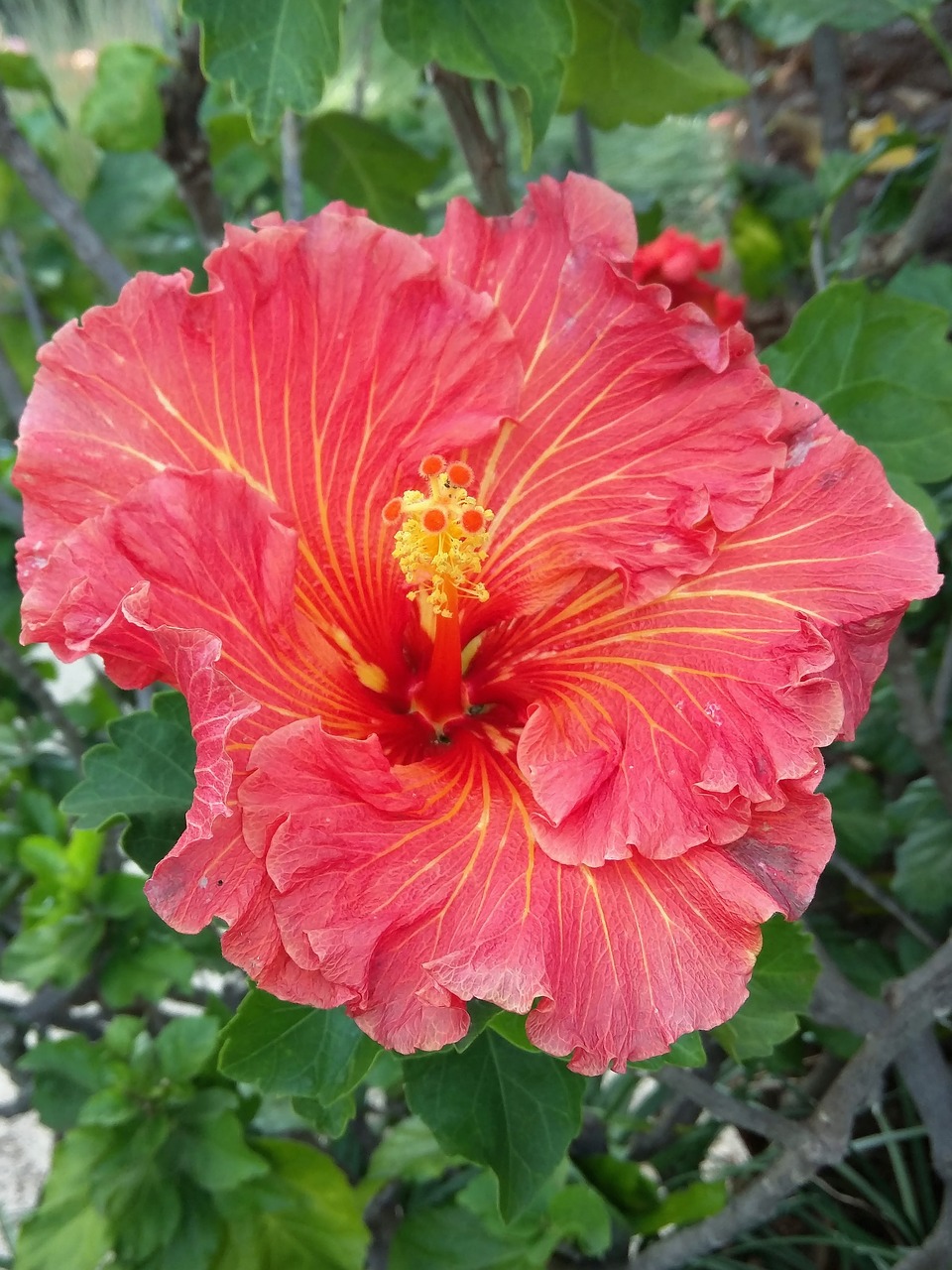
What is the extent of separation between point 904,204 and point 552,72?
0.82 m

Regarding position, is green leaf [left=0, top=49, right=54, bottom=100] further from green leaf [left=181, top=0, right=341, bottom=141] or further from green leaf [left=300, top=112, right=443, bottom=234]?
green leaf [left=181, top=0, right=341, bottom=141]

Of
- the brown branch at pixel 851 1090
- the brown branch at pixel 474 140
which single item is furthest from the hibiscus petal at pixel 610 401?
the brown branch at pixel 851 1090

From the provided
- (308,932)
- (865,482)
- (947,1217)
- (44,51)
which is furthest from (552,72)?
(44,51)

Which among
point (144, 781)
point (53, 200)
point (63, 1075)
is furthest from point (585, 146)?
point (63, 1075)

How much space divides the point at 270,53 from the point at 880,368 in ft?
2.18

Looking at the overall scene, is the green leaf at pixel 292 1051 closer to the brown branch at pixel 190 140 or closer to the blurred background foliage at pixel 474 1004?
the blurred background foliage at pixel 474 1004

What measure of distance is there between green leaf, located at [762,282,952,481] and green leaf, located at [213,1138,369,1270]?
1089mm

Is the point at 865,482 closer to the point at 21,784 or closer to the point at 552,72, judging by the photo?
the point at 552,72

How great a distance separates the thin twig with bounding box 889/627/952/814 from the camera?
1.23m

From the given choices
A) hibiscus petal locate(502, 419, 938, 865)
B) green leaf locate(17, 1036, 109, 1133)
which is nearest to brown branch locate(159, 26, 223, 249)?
hibiscus petal locate(502, 419, 938, 865)

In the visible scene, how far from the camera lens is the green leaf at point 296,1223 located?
128 centimetres

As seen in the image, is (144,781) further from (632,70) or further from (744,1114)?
(632,70)

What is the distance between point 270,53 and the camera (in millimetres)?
848

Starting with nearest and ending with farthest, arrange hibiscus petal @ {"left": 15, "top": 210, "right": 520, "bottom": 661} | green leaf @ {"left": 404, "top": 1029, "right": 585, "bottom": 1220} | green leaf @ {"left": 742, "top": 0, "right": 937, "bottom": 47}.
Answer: hibiscus petal @ {"left": 15, "top": 210, "right": 520, "bottom": 661} < green leaf @ {"left": 404, "top": 1029, "right": 585, "bottom": 1220} < green leaf @ {"left": 742, "top": 0, "right": 937, "bottom": 47}
